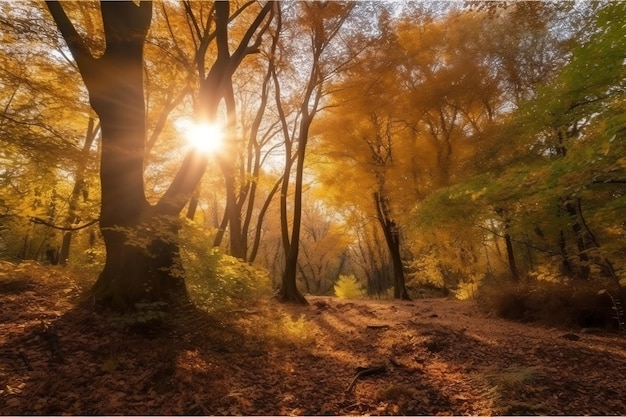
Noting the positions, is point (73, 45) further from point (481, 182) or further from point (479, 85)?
point (479, 85)

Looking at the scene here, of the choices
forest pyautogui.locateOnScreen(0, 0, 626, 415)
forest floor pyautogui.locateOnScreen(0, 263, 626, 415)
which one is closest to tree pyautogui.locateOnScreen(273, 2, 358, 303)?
forest pyautogui.locateOnScreen(0, 0, 626, 415)

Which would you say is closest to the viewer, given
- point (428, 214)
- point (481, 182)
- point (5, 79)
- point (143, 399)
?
point (143, 399)

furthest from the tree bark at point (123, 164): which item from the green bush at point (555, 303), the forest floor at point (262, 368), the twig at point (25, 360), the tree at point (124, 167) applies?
the green bush at point (555, 303)

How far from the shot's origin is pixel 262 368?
4.88 m

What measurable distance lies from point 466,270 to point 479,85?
28.0ft

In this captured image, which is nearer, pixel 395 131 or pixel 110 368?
pixel 110 368

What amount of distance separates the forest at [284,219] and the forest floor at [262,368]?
0.11ft

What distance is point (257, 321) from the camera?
674 cm

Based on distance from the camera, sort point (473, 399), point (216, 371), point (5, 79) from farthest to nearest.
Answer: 1. point (5, 79)
2. point (216, 371)
3. point (473, 399)

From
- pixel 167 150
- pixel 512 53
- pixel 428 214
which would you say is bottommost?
pixel 428 214

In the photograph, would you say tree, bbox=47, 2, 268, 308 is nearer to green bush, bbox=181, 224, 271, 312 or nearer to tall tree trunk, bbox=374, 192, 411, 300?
green bush, bbox=181, 224, 271, 312

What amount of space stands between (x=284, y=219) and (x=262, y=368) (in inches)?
301

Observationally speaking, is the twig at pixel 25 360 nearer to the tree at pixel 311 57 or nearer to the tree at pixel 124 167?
the tree at pixel 124 167

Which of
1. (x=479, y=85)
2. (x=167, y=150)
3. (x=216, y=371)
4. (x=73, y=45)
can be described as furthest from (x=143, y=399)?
(x=479, y=85)
